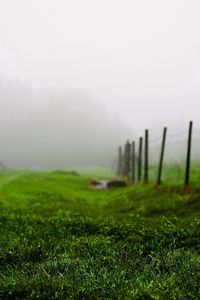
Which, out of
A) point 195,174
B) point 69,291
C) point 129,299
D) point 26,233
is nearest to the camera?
point 129,299

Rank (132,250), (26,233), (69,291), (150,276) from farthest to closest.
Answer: (26,233), (132,250), (150,276), (69,291)

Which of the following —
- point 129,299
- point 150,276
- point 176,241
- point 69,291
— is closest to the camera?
point 129,299

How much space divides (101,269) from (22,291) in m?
2.08

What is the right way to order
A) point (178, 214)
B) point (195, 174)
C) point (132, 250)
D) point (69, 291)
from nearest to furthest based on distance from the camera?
point (69, 291)
point (132, 250)
point (178, 214)
point (195, 174)

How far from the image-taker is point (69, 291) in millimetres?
11039

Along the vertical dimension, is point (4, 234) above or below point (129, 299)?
below

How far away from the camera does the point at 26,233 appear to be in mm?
19609

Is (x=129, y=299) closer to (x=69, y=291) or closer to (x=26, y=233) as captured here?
(x=69, y=291)

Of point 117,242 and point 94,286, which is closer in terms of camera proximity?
point 94,286

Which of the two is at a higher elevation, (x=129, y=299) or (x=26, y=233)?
(x=129, y=299)

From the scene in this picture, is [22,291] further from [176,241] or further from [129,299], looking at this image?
[176,241]

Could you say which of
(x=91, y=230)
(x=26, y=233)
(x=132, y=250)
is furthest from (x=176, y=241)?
(x=26, y=233)

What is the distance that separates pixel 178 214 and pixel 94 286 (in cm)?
1300

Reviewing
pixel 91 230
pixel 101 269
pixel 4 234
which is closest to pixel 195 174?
pixel 91 230
